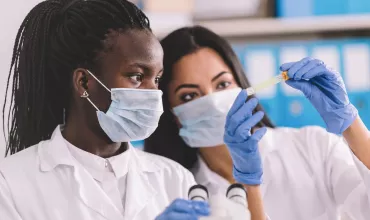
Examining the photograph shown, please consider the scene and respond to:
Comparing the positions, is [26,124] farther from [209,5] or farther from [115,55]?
[209,5]

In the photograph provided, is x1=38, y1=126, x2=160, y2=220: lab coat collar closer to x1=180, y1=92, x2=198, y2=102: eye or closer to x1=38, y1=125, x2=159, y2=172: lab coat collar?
x1=38, y1=125, x2=159, y2=172: lab coat collar

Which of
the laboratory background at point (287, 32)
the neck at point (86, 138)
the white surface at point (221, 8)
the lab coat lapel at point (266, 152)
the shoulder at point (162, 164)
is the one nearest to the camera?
the neck at point (86, 138)

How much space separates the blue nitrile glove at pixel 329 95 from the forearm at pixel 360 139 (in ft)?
0.08

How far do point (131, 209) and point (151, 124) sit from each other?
0.20 m

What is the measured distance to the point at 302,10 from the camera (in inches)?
95.6

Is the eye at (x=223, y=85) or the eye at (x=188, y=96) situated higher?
the eye at (x=223, y=85)

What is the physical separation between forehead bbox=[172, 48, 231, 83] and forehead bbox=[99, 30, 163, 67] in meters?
0.39

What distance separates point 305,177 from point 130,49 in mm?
747

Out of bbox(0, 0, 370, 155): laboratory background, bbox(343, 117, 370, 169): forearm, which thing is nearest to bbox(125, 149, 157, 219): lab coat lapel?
bbox(343, 117, 370, 169): forearm

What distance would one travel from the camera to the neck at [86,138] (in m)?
1.42

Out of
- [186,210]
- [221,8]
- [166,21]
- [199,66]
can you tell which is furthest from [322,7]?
[186,210]

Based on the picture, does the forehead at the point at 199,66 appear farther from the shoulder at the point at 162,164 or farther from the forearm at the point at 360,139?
the forearm at the point at 360,139

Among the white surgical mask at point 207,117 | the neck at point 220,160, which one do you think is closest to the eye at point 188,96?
the white surgical mask at point 207,117

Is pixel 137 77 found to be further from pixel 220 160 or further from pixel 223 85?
pixel 220 160
